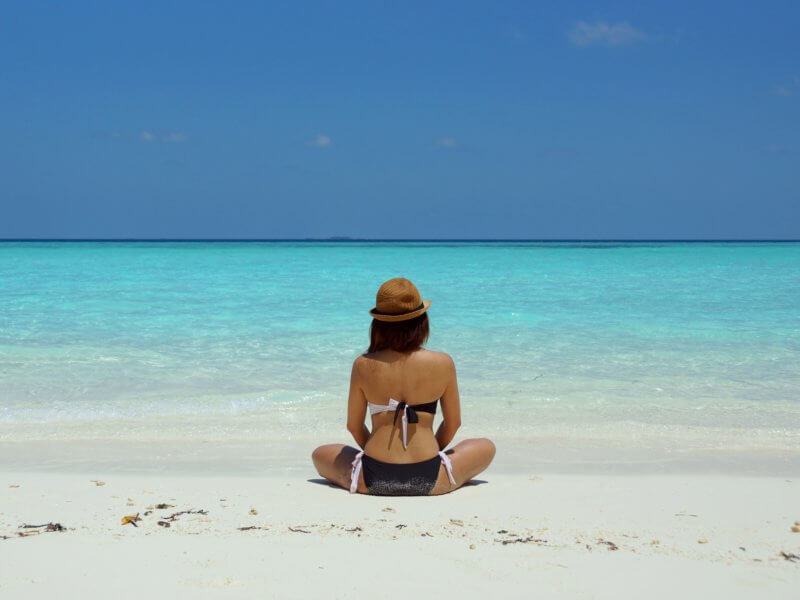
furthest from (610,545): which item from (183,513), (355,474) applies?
(183,513)

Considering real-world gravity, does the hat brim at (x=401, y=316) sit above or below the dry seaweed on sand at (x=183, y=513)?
above

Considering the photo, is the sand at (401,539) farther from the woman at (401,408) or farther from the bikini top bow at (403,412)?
the bikini top bow at (403,412)

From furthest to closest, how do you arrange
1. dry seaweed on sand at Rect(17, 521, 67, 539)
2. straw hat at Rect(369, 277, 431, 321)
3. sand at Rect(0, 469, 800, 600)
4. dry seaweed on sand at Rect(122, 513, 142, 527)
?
straw hat at Rect(369, 277, 431, 321), dry seaweed on sand at Rect(122, 513, 142, 527), dry seaweed on sand at Rect(17, 521, 67, 539), sand at Rect(0, 469, 800, 600)

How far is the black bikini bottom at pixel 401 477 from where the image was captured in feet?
13.3

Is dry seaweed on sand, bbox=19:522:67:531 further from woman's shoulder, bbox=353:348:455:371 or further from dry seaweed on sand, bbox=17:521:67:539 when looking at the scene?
woman's shoulder, bbox=353:348:455:371

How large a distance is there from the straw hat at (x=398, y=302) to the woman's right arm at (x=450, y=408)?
349 mm

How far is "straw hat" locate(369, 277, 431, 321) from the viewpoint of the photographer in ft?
12.7

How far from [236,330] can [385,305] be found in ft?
22.8

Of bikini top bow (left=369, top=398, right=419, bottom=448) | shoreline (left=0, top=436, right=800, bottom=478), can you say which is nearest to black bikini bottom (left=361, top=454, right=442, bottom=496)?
bikini top bow (left=369, top=398, right=419, bottom=448)

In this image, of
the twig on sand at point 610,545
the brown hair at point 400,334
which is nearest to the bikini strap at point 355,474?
the brown hair at point 400,334

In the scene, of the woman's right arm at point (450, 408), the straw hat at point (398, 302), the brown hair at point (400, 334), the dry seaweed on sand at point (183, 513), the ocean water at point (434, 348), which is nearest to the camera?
the dry seaweed on sand at point (183, 513)

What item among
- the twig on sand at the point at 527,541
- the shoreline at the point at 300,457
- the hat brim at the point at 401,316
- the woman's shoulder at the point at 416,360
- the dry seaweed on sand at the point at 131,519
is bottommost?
the shoreline at the point at 300,457

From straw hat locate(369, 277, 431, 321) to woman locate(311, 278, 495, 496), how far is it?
0.07ft

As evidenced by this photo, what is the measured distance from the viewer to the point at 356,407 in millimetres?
4129
